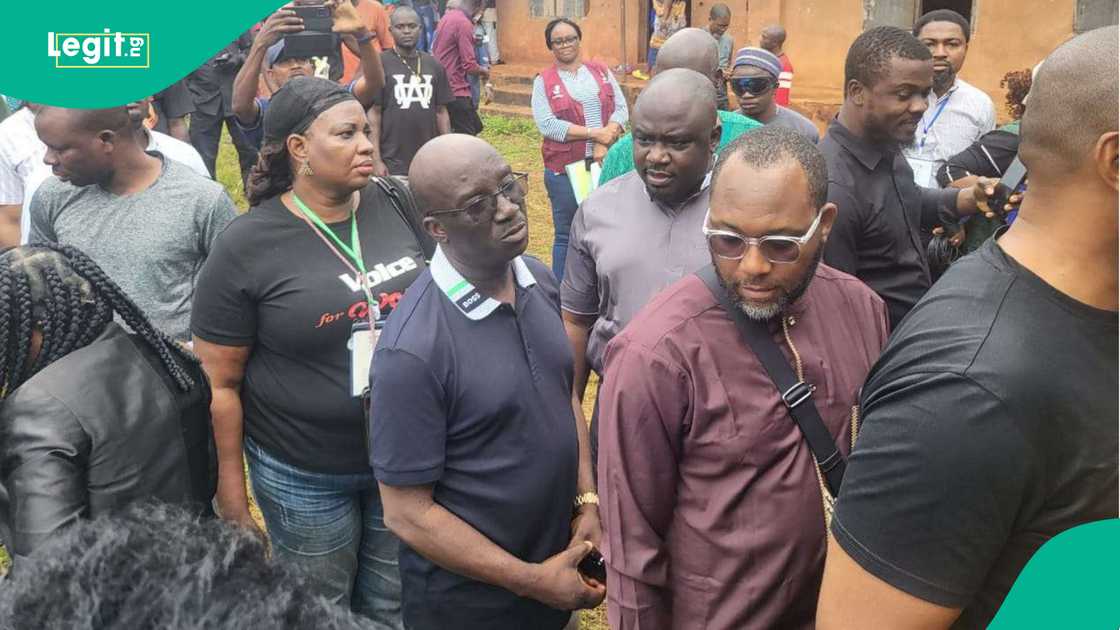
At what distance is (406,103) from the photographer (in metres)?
7.36

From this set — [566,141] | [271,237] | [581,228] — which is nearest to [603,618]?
[581,228]

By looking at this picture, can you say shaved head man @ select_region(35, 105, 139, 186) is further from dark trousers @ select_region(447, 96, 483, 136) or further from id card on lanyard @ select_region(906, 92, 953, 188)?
dark trousers @ select_region(447, 96, 483, 136)

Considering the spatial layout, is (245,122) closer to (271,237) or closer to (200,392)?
(271,237)

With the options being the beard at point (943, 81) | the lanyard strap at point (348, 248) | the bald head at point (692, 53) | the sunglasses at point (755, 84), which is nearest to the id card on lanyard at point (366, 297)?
the lanyard strap at point (348, 248)

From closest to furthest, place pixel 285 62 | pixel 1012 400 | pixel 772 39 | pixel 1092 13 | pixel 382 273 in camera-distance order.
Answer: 1. pixel 1012 400
2. pixel 382 273
3. pixel 285 62
4. pixel 1092 13
5. pixel 772 39

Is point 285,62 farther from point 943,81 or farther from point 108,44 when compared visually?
point 943,81

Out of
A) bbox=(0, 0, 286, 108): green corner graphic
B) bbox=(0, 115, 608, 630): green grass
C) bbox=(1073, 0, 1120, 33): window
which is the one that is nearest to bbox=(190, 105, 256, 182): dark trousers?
bbox=(0, 115, 608, 630): green grass

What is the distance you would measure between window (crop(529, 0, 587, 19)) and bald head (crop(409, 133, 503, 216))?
487 inches

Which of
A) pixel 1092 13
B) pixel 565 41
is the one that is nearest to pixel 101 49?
pixel 565 41

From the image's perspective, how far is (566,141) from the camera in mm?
7332

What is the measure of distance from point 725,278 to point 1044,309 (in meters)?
0.82

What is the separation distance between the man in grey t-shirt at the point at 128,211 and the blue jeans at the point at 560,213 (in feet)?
9.16

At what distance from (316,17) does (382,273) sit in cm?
310

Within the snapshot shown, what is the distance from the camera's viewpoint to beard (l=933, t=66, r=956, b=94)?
17.4 feet
